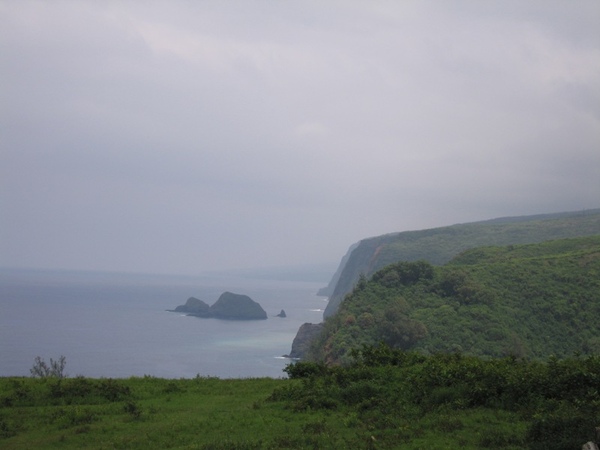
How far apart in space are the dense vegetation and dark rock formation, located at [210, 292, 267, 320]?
134 m

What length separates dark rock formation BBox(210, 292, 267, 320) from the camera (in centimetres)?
14875

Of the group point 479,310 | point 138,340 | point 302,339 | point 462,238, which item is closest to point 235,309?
point 138,340

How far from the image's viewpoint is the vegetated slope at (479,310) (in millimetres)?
45812

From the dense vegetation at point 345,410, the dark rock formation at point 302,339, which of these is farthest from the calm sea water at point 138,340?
the dense vegetation at point 345,410

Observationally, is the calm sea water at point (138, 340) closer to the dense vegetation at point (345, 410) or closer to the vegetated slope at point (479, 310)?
the vegetated slope at point (479, 310)

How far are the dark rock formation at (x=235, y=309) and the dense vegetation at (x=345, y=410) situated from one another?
134 metres

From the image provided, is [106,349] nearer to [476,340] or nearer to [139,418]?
[476,340]

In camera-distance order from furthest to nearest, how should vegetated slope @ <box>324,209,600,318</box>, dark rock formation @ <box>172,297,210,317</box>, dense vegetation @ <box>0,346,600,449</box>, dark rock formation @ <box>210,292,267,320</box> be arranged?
dark rock formation @ <box>172,297,210,317</box>
dark rock formation @ <box>210,292,267,320</box>
vegetated slope @ <box>324,209,600,318</box>
dense vegetation @ <box>0,346,600,449</box>

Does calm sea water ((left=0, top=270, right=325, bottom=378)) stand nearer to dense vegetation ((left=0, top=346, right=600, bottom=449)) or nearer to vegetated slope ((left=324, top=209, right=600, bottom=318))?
dense vegetation ((left=0, top=346, right=600, bottom=449))

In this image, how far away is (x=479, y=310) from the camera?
50.1 metres

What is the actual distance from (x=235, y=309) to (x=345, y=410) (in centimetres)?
13858

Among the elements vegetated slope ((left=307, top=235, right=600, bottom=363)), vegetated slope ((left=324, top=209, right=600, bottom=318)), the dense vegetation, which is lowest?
vegetated slope ((left=307, top=235, right=600, bottom=363))

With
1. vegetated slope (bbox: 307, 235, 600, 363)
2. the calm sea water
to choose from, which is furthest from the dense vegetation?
vegetated slope (bbox: 307, 235, 600, 363)

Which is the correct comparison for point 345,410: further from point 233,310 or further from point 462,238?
point 233,310
